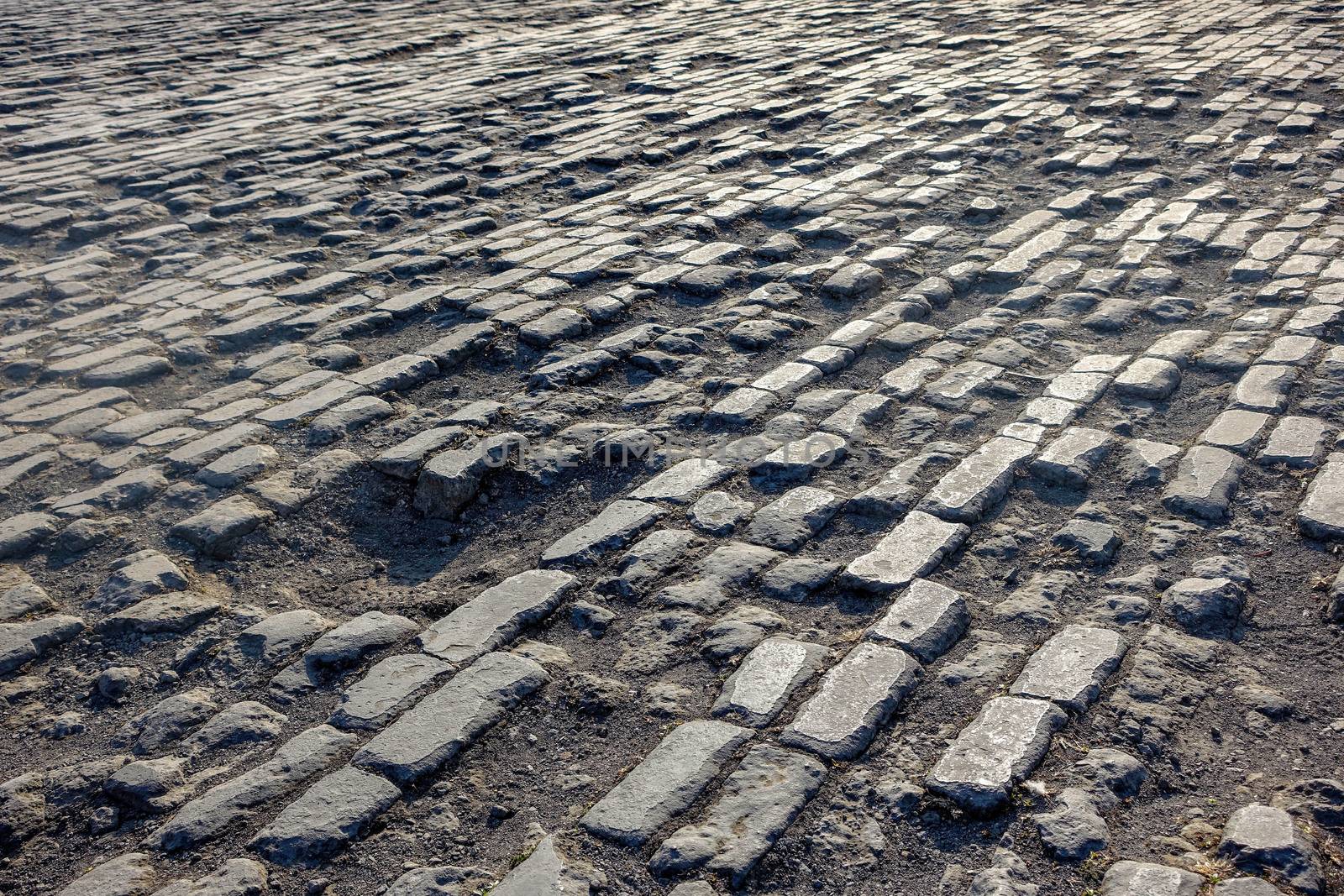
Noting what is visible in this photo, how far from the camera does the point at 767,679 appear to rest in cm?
248

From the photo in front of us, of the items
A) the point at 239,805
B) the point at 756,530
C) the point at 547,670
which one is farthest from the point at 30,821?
the point at 756,530

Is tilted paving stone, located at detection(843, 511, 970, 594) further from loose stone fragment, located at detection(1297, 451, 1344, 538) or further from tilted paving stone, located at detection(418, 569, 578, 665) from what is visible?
loose stone fragment, located at detection(1297, 451, 1344, 538)

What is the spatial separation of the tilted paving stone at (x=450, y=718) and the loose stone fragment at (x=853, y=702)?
0.63m

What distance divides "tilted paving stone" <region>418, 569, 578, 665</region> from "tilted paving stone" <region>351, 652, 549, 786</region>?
0.21 feet

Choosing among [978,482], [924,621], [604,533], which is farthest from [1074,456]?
[604,533]

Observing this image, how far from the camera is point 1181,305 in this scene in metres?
4.11

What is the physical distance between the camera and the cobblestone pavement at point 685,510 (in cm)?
217

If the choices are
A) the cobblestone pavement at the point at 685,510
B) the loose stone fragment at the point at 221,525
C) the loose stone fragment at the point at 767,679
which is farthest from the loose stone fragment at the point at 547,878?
the loose stone fragment at the point at 221,525

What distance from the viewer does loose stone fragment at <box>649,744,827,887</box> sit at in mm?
2051

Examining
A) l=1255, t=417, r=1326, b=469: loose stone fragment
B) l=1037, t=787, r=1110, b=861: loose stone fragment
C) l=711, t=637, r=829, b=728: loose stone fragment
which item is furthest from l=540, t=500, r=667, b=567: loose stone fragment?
l=1255, t=417, r=1326, b=469: loose stone fragment

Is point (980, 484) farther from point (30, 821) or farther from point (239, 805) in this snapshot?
point (30, 821)

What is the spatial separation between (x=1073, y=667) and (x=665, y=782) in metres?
0.95

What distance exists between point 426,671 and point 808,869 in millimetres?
1033

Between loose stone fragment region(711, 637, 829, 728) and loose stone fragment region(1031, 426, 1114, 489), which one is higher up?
loose stone fragment region(1031, 426, 1114, 489)
